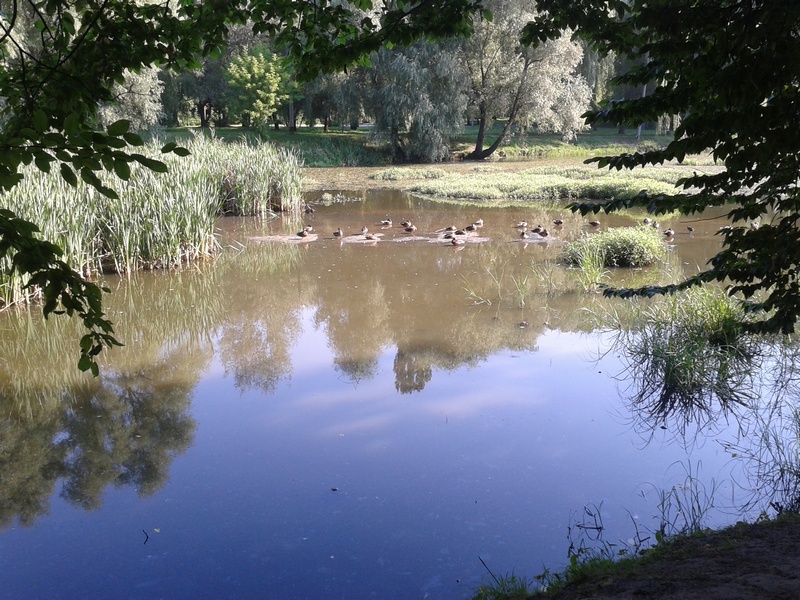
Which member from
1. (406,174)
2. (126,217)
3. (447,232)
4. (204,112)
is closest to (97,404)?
(126,217)

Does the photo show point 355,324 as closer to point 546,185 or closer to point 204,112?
point 546,185

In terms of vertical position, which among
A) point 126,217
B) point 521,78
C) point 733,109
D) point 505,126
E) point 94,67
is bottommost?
point 126,217

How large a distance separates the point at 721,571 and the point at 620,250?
9822 millimetres

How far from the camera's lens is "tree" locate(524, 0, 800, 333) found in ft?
10.2

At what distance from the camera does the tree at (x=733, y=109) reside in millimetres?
3119

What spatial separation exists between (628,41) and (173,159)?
1163cm

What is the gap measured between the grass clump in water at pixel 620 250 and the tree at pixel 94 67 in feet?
26.0

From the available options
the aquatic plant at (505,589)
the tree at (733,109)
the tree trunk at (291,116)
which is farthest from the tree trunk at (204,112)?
the aquatic plant at (505,589)

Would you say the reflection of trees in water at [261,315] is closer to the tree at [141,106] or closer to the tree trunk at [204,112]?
the tree at [141,106]

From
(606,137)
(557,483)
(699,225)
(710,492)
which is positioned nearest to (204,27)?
Answer: (557,483)

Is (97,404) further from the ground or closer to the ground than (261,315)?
closer to the ground

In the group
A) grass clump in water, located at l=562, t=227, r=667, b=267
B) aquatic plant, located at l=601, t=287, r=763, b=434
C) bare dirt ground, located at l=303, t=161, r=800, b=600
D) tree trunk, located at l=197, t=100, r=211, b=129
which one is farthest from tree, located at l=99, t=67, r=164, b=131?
bare dirt ground, located at l=303, t=161, r=800, b=600

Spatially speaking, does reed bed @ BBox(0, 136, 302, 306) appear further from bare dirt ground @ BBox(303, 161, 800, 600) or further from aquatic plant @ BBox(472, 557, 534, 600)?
bare dirt ground @ BBox(303, 161, 800, 600)

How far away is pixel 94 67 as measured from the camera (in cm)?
405
